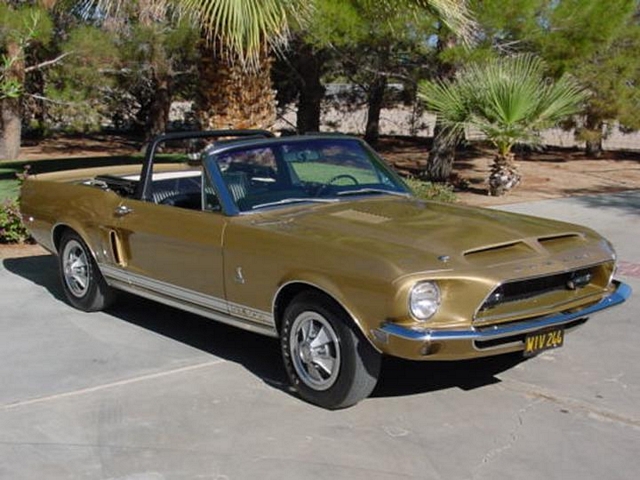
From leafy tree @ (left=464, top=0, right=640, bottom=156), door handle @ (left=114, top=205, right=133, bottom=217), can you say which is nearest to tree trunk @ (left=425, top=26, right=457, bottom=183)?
leafy tree @ (left=464, top=0, right=640, bottom=156)

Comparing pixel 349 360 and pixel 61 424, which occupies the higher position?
pixel 349 360

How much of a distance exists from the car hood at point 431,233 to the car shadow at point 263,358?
990 mm

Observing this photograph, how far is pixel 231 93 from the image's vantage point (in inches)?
509

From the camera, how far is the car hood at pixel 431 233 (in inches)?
200

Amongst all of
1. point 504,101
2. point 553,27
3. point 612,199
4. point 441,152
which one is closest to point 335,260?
point 504,101

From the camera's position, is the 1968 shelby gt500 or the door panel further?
the door panel

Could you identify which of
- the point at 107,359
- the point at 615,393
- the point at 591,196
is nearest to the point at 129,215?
the point at 107,359

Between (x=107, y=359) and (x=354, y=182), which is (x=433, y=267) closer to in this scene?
(x=354, y=182)

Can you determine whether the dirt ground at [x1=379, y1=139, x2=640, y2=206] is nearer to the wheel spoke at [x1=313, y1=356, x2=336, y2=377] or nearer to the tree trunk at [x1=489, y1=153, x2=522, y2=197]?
the tree trunk at [x1=489, y1=153, x2=522, y2=197]

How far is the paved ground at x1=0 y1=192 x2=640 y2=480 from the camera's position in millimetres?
4605

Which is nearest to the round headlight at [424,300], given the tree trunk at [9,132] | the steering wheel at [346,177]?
the steering wheel at [346,177]

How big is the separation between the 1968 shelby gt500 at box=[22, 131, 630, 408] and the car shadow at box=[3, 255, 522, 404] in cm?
43

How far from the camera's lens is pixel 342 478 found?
4.45 metres

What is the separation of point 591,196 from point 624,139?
1657 cm
